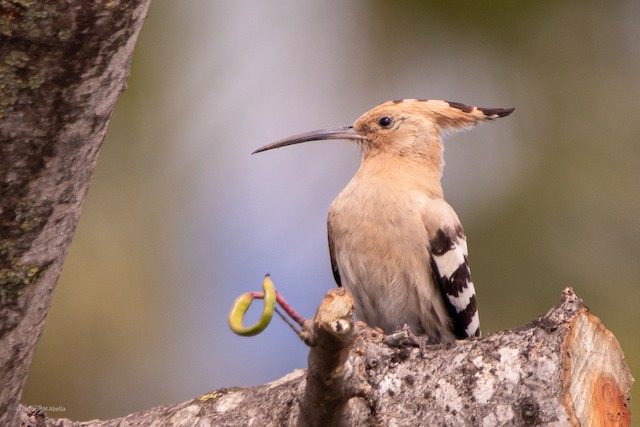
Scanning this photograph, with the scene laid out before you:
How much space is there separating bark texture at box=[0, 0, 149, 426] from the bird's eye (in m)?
1.81

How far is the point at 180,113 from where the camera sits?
127 inches

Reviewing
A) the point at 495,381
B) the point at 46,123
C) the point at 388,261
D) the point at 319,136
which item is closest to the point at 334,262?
the point at 388,261

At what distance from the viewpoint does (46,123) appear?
113 cm

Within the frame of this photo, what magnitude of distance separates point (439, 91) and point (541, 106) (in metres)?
0.41

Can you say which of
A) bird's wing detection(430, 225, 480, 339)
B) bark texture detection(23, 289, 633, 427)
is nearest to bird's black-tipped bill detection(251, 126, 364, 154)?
bird's wing detection(430, 225, 480, 339)

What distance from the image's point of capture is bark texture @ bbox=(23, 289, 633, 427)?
1.57 metres

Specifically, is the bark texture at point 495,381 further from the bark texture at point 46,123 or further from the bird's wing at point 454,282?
the bird's wing at point 454,282

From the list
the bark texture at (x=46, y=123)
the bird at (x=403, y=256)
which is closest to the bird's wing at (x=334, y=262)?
the bird at (x=403, y=256)

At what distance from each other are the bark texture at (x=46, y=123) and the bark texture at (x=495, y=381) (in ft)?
1.57

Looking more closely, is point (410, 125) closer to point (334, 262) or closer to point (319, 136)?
point (319, 136)

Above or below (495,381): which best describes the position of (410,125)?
above

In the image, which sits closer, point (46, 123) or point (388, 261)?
point (46, 123)

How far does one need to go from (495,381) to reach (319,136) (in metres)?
1.54

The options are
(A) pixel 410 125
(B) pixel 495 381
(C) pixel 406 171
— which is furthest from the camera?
(A) pixel 410 125
